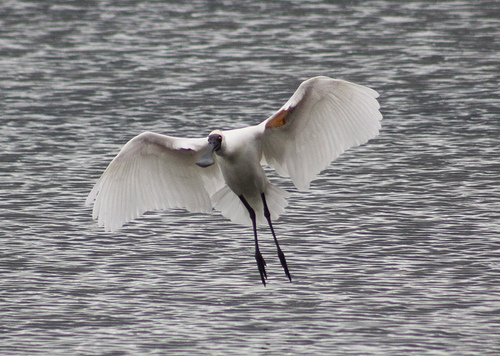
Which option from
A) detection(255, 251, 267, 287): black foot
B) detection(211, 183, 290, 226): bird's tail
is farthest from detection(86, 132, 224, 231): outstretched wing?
detection(255, 251, 267, 287): black foot

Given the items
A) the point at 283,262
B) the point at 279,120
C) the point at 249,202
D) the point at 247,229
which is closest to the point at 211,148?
the point at 279,120

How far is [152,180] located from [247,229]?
1.53 meters

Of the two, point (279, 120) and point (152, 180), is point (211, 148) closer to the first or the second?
point (279, 120)

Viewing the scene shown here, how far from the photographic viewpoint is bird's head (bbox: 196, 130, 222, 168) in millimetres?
10070

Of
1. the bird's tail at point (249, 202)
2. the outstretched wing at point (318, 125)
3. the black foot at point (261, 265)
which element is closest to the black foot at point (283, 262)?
the black foot at point (261, 265)

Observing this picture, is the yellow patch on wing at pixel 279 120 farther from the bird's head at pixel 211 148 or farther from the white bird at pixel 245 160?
the bird's head at pixel 211 148

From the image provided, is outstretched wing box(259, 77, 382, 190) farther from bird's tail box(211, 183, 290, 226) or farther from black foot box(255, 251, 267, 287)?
black foot box(255, 251, 267, 287)

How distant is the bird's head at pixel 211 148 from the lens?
10070 millimetres

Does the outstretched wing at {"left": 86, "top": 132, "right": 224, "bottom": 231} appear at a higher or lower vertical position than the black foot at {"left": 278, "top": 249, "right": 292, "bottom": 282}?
higher

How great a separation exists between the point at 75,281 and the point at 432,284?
9.66 ft

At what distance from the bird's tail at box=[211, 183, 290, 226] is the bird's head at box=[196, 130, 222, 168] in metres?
0.89

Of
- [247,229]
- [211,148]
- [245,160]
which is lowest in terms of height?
[247,229]

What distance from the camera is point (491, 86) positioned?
62.5 ft

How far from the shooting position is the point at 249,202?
35.9 ft
